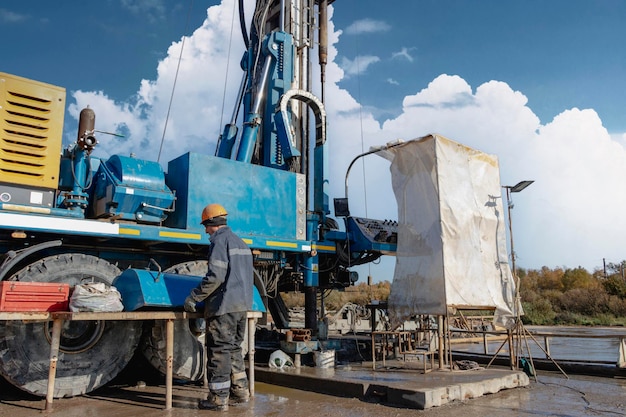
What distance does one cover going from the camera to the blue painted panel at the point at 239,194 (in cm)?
791

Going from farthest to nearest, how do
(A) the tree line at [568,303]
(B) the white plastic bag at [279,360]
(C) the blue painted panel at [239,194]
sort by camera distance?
(A) the tree line at [568,303] < (B) the white plastic bag at [279,360] < (C) the blue painted panel at [239,194]

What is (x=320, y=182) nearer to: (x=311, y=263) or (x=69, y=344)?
(x=311, y=263)

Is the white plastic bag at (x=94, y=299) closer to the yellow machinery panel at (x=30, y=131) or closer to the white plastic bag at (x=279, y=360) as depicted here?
the yellow machinery panel at (x=30, y=131)

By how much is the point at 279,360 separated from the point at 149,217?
3.08 metres

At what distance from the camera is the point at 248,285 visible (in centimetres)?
591

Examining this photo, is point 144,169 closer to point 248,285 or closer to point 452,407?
point 248,285

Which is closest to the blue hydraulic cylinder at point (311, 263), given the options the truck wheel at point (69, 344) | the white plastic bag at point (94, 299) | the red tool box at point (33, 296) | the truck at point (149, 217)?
the truck at point (149, 217)

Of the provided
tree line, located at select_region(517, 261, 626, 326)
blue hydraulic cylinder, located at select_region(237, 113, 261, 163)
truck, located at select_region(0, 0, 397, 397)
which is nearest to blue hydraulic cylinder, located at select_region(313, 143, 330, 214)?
truck, located at select_region(0, 0, 397, 397)

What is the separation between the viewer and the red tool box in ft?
17.4

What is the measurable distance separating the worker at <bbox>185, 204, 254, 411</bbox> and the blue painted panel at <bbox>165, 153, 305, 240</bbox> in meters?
2.04

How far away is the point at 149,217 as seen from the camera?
7496mm

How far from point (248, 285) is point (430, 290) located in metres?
3.40

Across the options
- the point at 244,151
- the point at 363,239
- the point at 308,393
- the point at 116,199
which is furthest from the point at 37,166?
the point at 363,239

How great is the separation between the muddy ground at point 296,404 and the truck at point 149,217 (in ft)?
1.15
